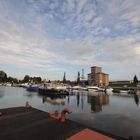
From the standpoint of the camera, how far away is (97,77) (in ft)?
463

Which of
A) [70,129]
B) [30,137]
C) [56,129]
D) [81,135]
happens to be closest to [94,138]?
[81,135]

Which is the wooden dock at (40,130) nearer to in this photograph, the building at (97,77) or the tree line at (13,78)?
the building at (97,77)

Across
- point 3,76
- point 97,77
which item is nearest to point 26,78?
point 3,76

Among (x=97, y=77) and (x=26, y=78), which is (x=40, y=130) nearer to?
(x=97, y=77)

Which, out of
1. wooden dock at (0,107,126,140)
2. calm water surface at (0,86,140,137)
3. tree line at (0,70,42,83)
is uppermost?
tree line at (0,70,42,83)

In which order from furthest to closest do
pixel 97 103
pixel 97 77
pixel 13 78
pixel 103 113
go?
pixel 13 78 < pixel 97 77 < pixel 97 103 < pixel 103 113

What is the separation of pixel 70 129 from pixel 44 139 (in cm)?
267

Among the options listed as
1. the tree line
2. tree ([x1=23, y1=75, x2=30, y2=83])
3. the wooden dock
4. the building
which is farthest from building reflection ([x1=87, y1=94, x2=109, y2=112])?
tree ([x1=23, y1=75, x2=30, y2=83])

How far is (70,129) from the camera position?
1181cm

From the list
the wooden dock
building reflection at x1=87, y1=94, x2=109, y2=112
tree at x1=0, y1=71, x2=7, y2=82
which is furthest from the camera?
tree at x1=0, y1=71, x2=7, y2=82

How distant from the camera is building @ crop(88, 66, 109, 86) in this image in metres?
140

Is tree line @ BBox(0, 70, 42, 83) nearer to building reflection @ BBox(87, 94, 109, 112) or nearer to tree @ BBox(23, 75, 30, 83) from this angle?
tree @ BBox(23, 75, 30, 83)

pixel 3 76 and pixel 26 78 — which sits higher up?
pixel 3 76

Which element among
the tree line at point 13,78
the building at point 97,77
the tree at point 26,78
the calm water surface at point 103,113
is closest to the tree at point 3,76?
the tree line at point 13,78
